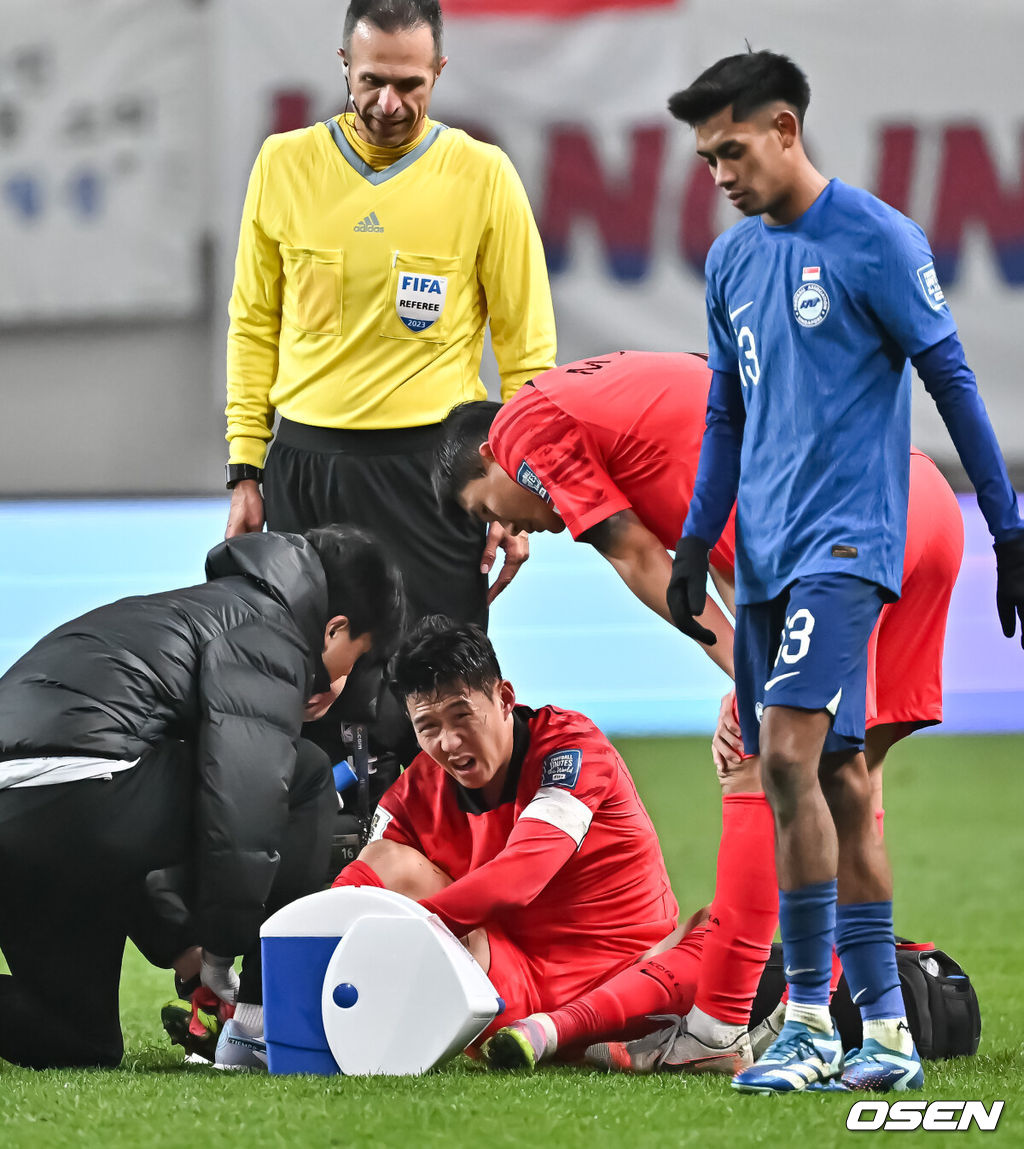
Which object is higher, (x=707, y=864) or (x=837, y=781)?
(x=837, y=781)

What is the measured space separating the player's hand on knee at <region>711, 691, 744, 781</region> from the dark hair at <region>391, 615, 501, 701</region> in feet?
1.31

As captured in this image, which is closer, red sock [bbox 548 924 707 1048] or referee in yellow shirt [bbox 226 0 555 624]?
red sock [bbox 548 924 707 1048]

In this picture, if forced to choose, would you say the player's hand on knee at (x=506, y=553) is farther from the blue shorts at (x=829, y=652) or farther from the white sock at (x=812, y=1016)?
the white sock at (x=812, y=1016)

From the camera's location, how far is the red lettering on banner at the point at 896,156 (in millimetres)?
7480

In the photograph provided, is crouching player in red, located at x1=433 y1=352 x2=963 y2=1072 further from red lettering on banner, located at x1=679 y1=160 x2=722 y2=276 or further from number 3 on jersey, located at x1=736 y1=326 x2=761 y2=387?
red lettering on banner, located at x1=679 y1=160 x2=722 y2=276

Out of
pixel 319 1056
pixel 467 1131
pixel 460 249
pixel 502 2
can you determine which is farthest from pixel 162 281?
pixel 467 1131

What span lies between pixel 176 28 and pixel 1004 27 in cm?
368

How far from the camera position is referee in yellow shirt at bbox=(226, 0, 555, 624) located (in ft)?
10.8

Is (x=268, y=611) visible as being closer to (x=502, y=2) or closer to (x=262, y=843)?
(x=262, y=843)

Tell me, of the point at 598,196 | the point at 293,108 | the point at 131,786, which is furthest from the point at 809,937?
the point at 293,108

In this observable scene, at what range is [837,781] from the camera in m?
2.24

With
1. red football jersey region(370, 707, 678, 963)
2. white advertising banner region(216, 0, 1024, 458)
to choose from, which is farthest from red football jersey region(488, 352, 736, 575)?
white advertising banner region(216, 0, 1024, 458)

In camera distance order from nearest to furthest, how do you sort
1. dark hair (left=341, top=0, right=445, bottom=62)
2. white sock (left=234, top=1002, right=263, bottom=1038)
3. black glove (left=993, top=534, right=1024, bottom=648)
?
black glove (left=993, top=534, right=1024, bottom=648), white sock (left=234, top=1002, right=263, bottom=1038), dark hair (left=341, top=0, right=445, bottom=62)

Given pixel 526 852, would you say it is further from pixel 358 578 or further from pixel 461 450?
pixel 461 450
